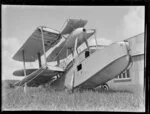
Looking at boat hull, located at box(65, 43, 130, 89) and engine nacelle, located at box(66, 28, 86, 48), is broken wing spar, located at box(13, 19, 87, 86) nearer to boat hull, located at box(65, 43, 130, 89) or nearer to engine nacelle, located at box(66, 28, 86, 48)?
engine nacelle, located at box(66, 28, 86, 48)

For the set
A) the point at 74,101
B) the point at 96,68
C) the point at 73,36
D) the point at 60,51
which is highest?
the point at 73,36

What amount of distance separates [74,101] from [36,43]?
56 centimetres

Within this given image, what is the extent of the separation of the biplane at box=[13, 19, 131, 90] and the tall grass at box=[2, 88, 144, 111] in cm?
15

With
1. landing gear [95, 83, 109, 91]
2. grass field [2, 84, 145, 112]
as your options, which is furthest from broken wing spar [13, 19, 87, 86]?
landing gear [95, 83, 109, 91]

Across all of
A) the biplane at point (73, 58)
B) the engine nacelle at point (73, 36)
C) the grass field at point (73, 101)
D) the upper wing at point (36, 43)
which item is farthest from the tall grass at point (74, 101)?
the engine nacelle at point (73, 36)

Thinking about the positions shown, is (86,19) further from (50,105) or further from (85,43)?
(50,105)

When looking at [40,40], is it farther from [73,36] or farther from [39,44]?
[73,36]

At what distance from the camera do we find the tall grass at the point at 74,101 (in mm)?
2051

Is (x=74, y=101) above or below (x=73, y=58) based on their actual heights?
below

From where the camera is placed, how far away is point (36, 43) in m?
2.35

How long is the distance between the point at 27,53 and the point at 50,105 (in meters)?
0.50

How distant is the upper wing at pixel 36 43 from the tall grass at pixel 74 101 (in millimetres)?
276

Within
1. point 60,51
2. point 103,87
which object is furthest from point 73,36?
point 103,87

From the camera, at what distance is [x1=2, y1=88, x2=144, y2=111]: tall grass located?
2.05m
